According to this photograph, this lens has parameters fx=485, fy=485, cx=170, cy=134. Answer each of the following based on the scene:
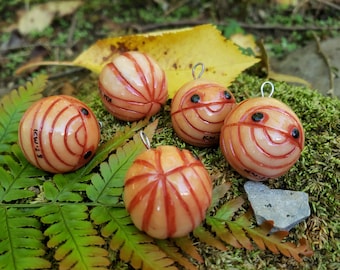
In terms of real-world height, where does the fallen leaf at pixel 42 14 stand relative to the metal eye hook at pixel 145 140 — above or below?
above

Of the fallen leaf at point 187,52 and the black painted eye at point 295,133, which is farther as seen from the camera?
the fallen leaf at point 187,52

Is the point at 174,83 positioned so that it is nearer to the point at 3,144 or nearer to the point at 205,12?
the point at 3,144

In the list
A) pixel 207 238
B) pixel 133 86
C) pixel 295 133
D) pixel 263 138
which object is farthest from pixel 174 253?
pixel 133 86


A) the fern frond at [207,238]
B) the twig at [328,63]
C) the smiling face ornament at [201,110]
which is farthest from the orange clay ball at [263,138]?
the twig at [328,63]

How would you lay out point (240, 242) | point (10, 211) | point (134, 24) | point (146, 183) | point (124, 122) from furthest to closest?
point (134, 24)
point (124, 122)
point (10, 211)
point (240, 242)
point (146, 183)

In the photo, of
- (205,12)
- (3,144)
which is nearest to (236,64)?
(3,144)

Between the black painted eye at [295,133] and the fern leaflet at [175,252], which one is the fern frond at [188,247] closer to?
the fern leaflet at [175,252]
